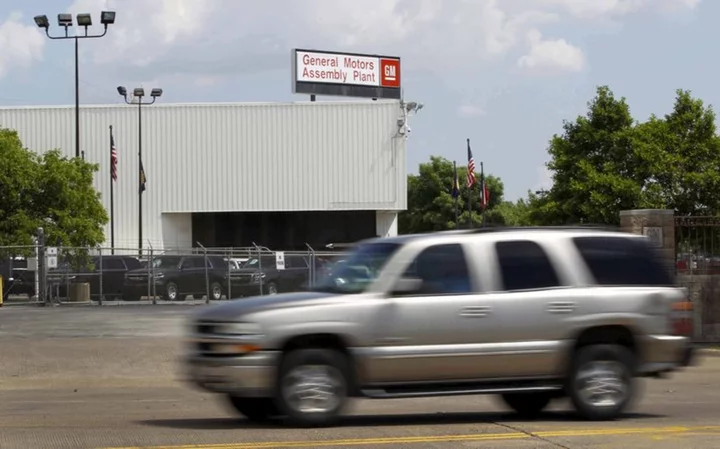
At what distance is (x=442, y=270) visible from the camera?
11234mm

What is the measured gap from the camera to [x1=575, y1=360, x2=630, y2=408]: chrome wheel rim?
37.7 feet

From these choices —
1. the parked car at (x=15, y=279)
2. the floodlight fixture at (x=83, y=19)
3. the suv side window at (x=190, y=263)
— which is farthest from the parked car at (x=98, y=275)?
the floodlight fixture at (x=83, y=19)

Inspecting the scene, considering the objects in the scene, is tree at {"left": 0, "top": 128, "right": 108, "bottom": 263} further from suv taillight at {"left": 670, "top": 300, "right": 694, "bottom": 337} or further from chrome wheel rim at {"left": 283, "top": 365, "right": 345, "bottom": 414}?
suv taillight at {"left": 670, "top": 300, "right": 694, "bottom": 337}

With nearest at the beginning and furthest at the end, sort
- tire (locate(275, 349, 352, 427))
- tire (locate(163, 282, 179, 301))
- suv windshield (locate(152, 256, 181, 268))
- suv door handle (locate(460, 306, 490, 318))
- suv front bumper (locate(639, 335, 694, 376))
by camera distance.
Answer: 1. tire (locate(275, 349, 352, 427))
2. suv door handle (locate(460, 306, 490, 318))
3. suv front bumper (locate(639, 335, 694, 376))
4. tire (locate(163, 282, 179, 301))
5. suv windshield (locate(152, 256, 181, 268))

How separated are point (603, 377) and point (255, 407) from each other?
3.38 metres

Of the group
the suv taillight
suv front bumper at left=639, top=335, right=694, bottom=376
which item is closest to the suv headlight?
suv front bumper at left=639, top=335, right=694, bottom=376

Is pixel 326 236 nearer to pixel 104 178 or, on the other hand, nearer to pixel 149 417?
pixel 104 178

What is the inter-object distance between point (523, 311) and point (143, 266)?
29378 millimetres

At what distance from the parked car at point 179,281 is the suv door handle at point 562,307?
27206mm

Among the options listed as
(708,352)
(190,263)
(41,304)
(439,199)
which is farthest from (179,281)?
(439,199)

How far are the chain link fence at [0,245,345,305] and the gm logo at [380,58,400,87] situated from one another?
34255 mm

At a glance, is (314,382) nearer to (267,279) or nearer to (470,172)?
(267,279)

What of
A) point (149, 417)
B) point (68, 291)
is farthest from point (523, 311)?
point (68, 291)

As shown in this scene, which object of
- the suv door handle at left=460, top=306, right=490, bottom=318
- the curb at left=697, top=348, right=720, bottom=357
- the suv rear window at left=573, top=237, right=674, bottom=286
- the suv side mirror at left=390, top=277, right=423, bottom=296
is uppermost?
the suv rear window at left=573, top=237, right=674, bottom=286
